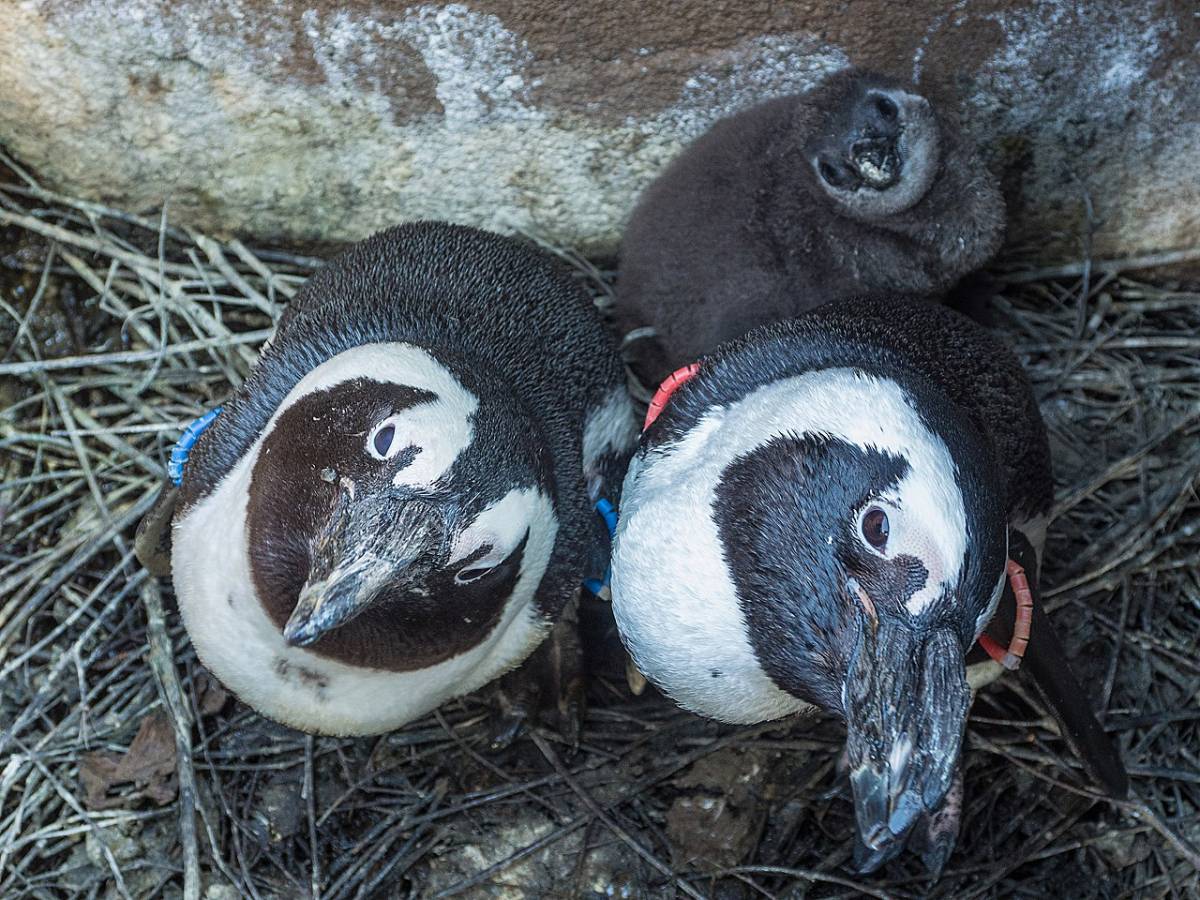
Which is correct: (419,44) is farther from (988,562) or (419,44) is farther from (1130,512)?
(1130,512)

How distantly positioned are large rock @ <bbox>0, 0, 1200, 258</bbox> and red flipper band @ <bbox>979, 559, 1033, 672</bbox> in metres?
1.17

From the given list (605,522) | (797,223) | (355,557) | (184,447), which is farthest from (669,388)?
(184,447)

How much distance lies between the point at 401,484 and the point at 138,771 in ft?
3.90

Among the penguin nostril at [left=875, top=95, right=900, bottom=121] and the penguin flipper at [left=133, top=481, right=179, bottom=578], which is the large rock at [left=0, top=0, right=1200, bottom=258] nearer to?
the penguin nostril at [left=875, top=95, right=900, bottom=121]

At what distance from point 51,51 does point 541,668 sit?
168 centimetres

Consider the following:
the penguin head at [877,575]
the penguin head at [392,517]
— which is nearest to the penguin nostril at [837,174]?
the penguin head at [877,575]

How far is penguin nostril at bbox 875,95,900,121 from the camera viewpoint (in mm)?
2664

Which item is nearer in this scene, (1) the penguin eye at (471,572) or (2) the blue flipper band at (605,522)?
(1) the penguin eye at (471,572)

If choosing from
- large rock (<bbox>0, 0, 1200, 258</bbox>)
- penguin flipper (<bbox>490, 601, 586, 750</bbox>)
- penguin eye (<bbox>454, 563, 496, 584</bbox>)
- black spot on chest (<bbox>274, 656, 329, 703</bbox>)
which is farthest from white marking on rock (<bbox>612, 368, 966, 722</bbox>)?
large rock (<bbox>0, 0, 1200, 258</bbox>)

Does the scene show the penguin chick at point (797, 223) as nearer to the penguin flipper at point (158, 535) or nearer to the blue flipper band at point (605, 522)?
the blue flipper band at point (605, 522)

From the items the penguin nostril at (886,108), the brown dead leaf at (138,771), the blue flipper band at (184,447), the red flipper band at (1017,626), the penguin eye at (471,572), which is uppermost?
the blue flipper band at (184,447)

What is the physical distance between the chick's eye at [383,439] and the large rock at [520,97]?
109 centimetres

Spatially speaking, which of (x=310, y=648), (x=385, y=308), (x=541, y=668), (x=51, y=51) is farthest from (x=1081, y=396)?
(x=51, y=51)

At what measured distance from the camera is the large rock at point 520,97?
8.63 feet
